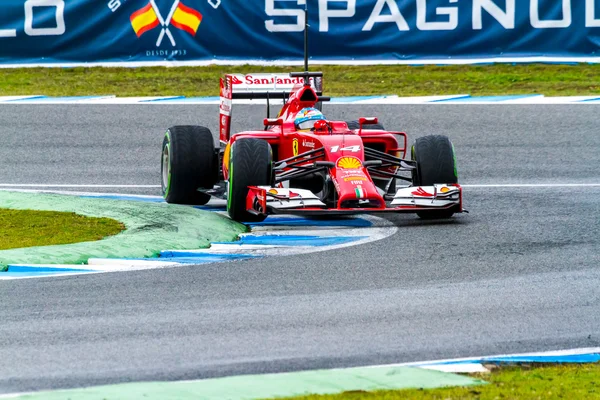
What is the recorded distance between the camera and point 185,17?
56.2ft

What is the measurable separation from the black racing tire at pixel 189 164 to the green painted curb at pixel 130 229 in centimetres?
50

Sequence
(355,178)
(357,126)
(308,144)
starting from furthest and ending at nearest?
(357,126) → (308,144) → (355,178)

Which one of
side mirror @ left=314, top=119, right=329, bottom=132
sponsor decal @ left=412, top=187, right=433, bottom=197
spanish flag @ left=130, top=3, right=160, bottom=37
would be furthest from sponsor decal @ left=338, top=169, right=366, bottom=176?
spanish flag @ left=130, top=3, right=160, bottom=37

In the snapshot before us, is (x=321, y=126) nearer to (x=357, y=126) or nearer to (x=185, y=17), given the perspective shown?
(x=357, y=126)

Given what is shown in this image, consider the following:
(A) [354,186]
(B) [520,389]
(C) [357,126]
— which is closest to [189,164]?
(C) [357,126]

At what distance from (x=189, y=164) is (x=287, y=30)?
21.6 feet

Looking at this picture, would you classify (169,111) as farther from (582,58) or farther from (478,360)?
(478,360)

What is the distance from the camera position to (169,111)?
1554 centimetres

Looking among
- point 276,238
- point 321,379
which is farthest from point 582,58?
point 321,379

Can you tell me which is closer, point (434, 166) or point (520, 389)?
point (520, 389)

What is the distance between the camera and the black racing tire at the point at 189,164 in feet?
36.0

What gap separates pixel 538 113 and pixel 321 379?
10257 millimetres

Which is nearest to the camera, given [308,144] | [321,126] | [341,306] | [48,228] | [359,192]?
[341,306]

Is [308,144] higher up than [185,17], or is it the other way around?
[185,17]
